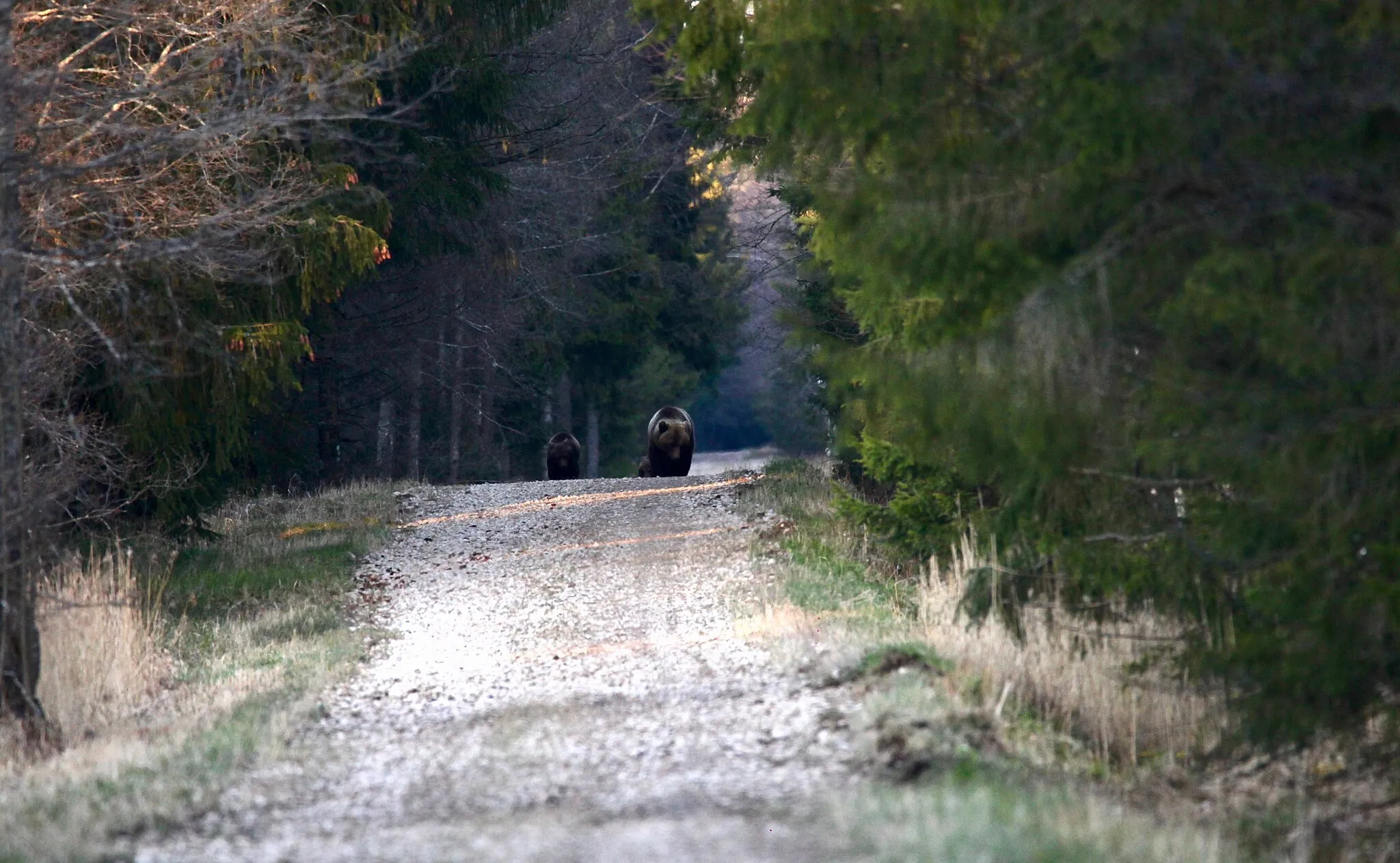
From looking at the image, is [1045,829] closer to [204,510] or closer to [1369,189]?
[1369,189]

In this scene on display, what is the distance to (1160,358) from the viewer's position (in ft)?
19.4

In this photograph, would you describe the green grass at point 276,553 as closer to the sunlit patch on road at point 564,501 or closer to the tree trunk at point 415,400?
the sunlit patch on road at point 564,501

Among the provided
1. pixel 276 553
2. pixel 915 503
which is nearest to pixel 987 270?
pixel 915 503

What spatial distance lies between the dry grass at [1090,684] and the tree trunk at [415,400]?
65.2ft

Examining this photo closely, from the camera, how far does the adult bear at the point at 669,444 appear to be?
84.2 ft

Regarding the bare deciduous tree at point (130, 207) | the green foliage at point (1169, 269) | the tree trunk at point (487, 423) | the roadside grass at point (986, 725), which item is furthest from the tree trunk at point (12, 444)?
the tree trunk at point (487, 423)

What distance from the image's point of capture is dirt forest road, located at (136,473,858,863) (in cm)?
514

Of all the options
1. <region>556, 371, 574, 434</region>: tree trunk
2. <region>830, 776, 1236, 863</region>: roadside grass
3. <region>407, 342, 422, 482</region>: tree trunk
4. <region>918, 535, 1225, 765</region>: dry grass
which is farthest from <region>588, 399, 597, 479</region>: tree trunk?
<region>830, 776, 1236, 863</region>: roadside grass

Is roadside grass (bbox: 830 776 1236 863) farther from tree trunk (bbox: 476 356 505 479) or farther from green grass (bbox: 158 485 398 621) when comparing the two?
tree trunk (bbox: 476 356 505 479)

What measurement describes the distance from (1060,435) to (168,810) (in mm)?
4140

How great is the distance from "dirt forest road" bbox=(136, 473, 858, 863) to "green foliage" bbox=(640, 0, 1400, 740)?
1860 millimetres

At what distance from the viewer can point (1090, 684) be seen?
7.49 m

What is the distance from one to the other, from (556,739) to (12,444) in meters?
3.50

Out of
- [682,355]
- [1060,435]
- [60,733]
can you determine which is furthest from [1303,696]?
[682,355]
